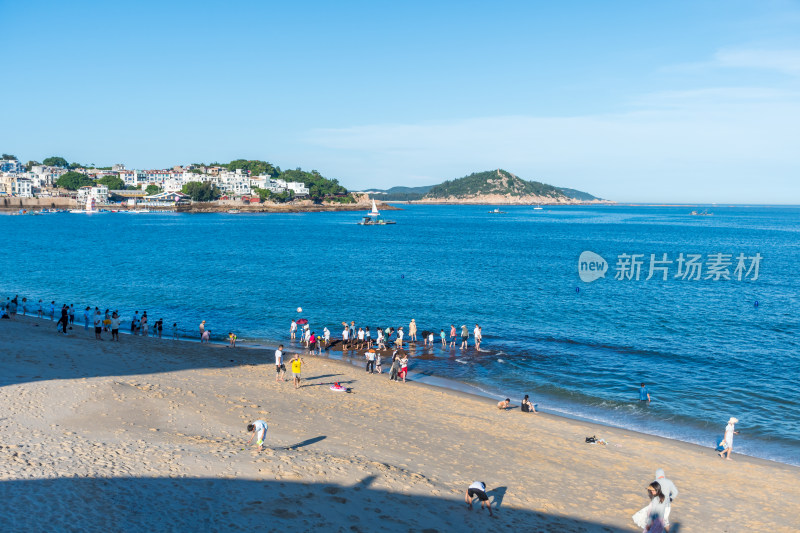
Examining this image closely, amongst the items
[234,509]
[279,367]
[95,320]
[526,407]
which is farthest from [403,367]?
[95,320]

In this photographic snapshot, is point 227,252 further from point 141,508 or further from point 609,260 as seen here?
point 141,508

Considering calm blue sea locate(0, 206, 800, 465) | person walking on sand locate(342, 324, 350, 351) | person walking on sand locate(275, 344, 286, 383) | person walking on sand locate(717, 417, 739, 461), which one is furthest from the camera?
person walking on sand locate(342, 324, 350, 351)

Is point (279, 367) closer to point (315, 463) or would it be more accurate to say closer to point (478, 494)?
point (315, 463)

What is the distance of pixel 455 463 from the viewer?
1476cm

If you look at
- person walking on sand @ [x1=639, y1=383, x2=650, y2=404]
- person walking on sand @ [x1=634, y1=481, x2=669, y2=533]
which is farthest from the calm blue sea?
person walking on sand @ [x1=634, y1=481, x2=669, y2=533]

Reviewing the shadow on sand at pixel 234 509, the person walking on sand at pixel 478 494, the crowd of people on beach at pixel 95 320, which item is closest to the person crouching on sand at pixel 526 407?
the shadow on sand at pixel 234 509

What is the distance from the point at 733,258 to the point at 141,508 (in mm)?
88109

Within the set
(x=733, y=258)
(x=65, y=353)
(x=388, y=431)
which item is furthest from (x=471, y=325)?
(x=733, y=258)

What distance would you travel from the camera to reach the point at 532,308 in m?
42.3

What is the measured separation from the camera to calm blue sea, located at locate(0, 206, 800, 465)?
2284cm

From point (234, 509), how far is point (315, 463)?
9.23 feet

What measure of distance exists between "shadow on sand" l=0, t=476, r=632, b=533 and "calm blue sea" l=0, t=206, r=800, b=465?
1093 cm

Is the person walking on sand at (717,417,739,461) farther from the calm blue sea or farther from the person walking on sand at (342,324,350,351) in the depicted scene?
the person walking on sand at (342,324,350,351)

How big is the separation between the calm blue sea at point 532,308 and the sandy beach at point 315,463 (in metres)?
4.24
